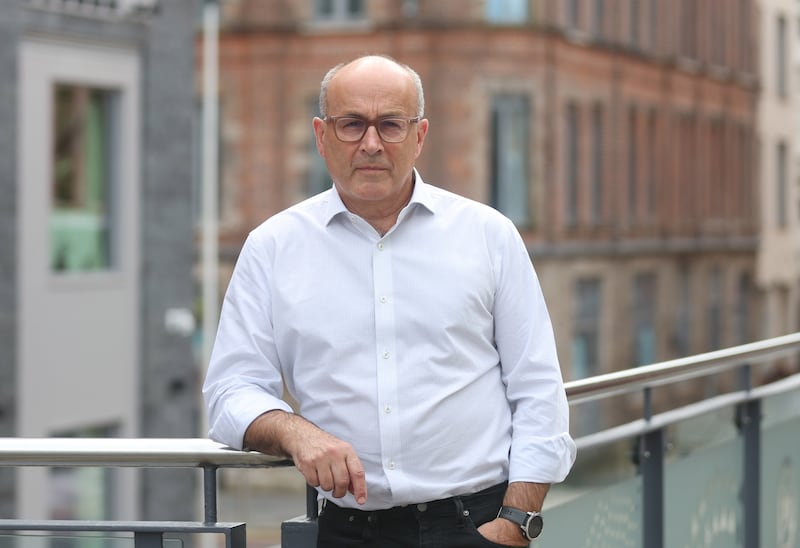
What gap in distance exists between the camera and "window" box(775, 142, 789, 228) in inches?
2040

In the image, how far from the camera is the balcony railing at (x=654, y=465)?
145 inches

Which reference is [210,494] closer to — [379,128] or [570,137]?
[379,128]

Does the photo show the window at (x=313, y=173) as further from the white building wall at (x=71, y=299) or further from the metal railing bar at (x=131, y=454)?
the metal railing bar at (x=131, y=454)

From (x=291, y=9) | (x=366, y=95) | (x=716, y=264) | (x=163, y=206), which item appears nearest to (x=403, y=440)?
(x=366, y=95)

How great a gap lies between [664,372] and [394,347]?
164 centimetres

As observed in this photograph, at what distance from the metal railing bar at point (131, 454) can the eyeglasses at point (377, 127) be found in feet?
2.40

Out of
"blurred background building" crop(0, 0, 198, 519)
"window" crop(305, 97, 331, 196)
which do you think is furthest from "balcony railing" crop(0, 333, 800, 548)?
"window" crop(305, 97, 331, 196)

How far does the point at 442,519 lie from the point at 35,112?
16.0 metres

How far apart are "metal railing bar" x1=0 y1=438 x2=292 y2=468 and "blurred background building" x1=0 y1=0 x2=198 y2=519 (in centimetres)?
1430

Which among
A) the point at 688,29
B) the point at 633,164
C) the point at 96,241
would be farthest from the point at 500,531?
the point at 688,29

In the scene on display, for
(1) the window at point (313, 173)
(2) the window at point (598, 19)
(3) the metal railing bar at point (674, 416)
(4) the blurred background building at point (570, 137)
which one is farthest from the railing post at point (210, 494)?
(2) the window at point (598, 19)

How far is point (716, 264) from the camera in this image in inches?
1784

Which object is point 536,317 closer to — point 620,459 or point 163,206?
point 620,459

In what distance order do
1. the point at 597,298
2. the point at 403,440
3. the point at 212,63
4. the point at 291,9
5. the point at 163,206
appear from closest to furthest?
the point at 403,440 < the point at 163,206 < the point at 212,63 < the point at 291,9 < the point at 597,298
